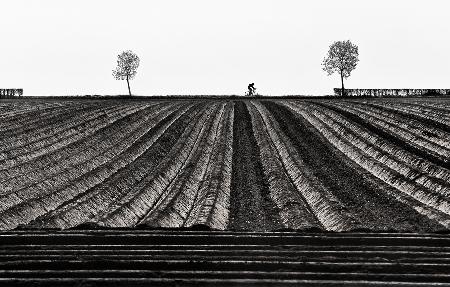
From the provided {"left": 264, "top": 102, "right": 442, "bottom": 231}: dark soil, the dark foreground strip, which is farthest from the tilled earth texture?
the dark foreground strip

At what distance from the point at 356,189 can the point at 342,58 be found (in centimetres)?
5205

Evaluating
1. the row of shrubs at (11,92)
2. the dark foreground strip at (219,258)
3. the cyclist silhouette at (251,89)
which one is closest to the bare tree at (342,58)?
the cyclist silhouette at (251,89)

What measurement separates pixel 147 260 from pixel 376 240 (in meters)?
4.01

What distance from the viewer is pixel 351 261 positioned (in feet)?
32.3

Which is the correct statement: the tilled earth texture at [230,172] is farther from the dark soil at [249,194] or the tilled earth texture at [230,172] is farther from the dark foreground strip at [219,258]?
the dark foreground strip at [219,258]

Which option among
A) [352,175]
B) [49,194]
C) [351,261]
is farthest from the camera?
[352,175]

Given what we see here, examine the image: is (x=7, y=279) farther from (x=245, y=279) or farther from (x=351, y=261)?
(x=351, y=261)

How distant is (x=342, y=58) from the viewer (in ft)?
220

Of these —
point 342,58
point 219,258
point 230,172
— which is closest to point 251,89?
point 342,58

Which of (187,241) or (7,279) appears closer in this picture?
Result: (7,279)

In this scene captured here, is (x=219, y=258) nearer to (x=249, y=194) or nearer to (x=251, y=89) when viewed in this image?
(x=249, y=194)

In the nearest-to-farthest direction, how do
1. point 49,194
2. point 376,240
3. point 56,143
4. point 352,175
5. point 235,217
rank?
point 376,240
point 235,217
point 49,194
point 352,175
point 56,143

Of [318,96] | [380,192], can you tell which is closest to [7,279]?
[380,192]

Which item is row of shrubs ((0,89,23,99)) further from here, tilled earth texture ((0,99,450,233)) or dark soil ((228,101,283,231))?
dark soil ((228,101,283,231))
